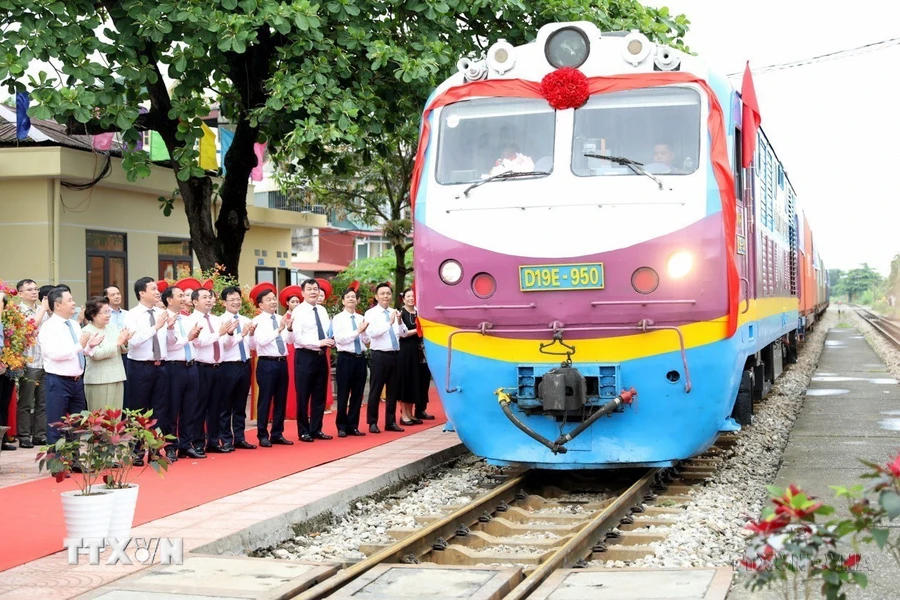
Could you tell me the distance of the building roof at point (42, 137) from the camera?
18438 millimetres

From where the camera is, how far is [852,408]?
15.7 meters

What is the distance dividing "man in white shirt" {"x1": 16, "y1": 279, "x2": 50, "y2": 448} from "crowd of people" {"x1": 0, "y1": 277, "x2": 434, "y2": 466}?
0.01 meters

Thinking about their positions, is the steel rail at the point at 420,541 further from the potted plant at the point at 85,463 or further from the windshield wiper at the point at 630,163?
the windshield wiper at the point at 630,163

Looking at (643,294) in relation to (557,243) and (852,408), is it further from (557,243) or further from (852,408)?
(852,408)

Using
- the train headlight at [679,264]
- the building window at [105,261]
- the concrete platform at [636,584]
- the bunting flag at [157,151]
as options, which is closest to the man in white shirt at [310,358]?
the train headlight at [679,264]

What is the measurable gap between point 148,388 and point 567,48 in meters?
4.77

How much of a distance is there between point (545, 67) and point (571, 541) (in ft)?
12.8

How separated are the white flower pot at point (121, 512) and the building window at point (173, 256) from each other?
15.0 m

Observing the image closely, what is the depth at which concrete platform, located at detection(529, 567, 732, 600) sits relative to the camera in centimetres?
583

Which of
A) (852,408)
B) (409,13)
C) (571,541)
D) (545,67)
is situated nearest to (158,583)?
(571,541)

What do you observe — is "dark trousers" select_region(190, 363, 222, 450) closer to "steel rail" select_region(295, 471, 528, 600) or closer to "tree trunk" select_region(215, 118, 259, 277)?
"steel rail" select_region(295, 471, 528, 600)

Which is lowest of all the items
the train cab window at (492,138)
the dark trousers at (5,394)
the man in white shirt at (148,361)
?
the dark trousers at (5,394)

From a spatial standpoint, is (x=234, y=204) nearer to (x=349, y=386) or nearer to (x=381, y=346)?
(x=381, y=346)

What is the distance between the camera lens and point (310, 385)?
12164 millimetres
